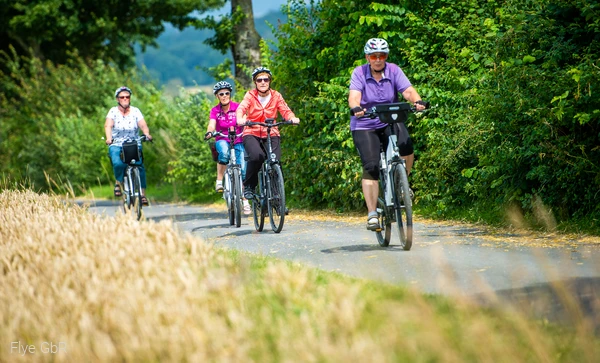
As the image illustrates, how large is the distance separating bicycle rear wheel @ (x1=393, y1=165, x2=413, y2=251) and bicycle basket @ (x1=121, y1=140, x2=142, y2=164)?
6274mm

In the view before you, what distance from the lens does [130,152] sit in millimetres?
13883

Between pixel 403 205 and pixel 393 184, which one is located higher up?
pixel 393 184

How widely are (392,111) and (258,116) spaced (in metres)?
3.68

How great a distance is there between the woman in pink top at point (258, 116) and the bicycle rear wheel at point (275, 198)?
35 centimetres

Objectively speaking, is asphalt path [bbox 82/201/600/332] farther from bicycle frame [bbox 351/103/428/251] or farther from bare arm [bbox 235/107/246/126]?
bare arm [bbox 235/107/246/126]

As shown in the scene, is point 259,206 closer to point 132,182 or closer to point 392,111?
point 132,182

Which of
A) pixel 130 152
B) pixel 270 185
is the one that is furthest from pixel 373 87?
pixel 130 152

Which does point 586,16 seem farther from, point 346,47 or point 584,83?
point 346,47

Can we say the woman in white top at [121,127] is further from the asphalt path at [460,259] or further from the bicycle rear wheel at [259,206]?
the bicycle rear wheel at [259,206]

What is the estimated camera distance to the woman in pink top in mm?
11727

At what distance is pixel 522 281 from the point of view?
6.24 meters

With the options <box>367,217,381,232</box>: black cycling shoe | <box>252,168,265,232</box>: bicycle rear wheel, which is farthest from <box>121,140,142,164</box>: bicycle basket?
A: <box>367,217,381,232</box>: black cycling shoe

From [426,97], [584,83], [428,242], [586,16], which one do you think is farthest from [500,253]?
[426,97]

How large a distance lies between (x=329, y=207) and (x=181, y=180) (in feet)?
27.1
